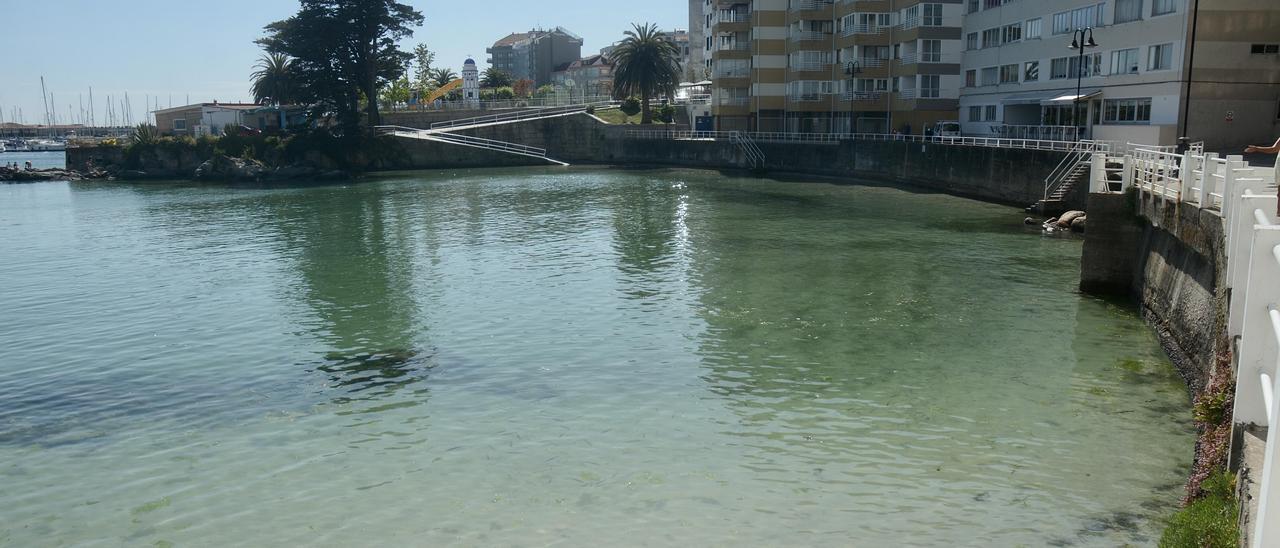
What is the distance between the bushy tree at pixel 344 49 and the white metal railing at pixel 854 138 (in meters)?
25.2

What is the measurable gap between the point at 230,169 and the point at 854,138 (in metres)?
55.5

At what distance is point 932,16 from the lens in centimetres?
7400

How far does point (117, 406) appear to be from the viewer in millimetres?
17484

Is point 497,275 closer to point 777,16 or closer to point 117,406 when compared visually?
point 117,406

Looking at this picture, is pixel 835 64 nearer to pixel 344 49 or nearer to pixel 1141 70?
pixel 1141 70

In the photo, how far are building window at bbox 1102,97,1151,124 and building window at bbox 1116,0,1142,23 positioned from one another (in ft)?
14.3

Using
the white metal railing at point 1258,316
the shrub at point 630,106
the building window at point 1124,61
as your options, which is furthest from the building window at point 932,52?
the white metal railing at point 1258,316

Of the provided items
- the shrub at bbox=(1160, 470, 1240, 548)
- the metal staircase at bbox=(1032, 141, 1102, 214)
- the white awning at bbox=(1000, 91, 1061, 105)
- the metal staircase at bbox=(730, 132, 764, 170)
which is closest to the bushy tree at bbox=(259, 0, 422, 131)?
the metal staircase at bbox=(730, 132, 764, 170)

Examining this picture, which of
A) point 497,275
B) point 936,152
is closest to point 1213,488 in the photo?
point 497,275

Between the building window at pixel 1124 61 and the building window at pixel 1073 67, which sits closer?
the building window at pixel 1124 61

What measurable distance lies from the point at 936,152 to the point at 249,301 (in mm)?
43194

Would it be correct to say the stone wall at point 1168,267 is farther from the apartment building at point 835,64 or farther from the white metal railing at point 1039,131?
the apartment building at point 835,64

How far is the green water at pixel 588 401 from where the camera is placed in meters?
12.5

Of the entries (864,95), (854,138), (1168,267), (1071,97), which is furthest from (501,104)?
(1168,267)
